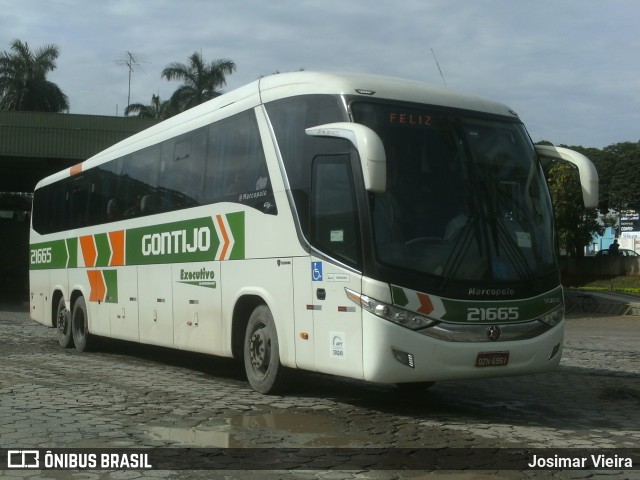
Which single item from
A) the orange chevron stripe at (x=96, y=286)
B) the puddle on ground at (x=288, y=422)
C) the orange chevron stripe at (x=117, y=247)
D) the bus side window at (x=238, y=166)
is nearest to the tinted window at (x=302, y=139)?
the bus side window at (x=238, y=166)

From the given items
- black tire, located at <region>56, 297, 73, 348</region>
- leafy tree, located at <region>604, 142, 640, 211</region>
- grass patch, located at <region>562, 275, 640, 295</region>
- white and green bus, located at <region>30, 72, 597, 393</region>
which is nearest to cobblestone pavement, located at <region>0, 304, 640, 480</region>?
white and green bus, located at <region>30, 72, 597, 393</region>

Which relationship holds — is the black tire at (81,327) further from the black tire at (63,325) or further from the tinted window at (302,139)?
the tinted window at (302,139)

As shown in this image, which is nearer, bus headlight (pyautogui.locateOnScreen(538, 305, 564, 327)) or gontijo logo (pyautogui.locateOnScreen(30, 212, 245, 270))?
bus headlight (pyautogui.locateOnScreen(538, 305, 564, 327))

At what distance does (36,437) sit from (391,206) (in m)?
3.71

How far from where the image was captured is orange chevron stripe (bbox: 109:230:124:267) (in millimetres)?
14164

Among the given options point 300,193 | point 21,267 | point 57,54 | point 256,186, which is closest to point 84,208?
point 256,186

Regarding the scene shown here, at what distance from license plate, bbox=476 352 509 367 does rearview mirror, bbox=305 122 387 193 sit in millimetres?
1953

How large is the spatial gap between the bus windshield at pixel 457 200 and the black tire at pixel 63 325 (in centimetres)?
997

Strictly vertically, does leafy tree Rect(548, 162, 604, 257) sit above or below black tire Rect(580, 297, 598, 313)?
above

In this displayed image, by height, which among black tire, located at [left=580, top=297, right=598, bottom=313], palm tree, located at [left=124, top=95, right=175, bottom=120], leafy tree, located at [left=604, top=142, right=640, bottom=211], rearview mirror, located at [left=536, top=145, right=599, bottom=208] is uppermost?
palm tree, located at [left=124, top=95, right=175, bottom=120]

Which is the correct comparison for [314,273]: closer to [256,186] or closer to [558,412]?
[256,186]

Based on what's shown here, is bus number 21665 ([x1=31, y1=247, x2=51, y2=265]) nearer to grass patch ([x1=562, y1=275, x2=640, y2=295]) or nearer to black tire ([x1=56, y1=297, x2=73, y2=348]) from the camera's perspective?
black tire ([x1=56, y1=297, x2=73, y2=348])

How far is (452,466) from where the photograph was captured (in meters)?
6.46

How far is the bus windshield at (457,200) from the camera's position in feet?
27.1
